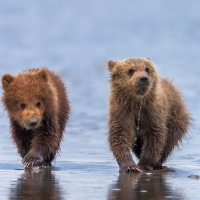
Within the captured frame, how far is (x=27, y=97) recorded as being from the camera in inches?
370

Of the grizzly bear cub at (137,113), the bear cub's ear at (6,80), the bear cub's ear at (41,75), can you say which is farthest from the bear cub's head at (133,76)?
the bear cub's ear at (6,80)

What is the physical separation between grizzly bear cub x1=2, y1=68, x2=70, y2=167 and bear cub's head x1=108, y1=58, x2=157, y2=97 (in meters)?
0.96

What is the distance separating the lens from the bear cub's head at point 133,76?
30.5 feet

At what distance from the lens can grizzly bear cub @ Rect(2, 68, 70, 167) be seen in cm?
942

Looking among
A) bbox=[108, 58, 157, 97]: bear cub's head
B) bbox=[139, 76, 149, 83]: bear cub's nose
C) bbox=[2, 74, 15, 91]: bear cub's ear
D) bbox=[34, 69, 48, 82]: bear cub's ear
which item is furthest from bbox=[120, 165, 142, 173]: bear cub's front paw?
bbox=[2, 74, 15, 91]: bear cub's ear

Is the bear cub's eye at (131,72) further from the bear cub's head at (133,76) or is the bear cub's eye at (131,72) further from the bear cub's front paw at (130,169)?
the bear cub's front paw at (130,169)

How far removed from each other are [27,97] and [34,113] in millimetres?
257

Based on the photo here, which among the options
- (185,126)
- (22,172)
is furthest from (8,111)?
(185,126)

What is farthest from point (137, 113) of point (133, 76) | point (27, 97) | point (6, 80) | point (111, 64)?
point (6, 80)

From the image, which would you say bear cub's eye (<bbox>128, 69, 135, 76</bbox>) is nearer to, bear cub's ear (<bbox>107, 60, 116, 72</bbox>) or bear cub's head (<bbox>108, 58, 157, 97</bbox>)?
bear cub's head (<bbox>108, 58, 157, 97</bbox>)

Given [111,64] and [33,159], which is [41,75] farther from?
[33,159]

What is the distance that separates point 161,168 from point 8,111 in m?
2.36

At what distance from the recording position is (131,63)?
9602mm

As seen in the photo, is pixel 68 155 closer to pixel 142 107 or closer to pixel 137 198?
pixel 142 107
